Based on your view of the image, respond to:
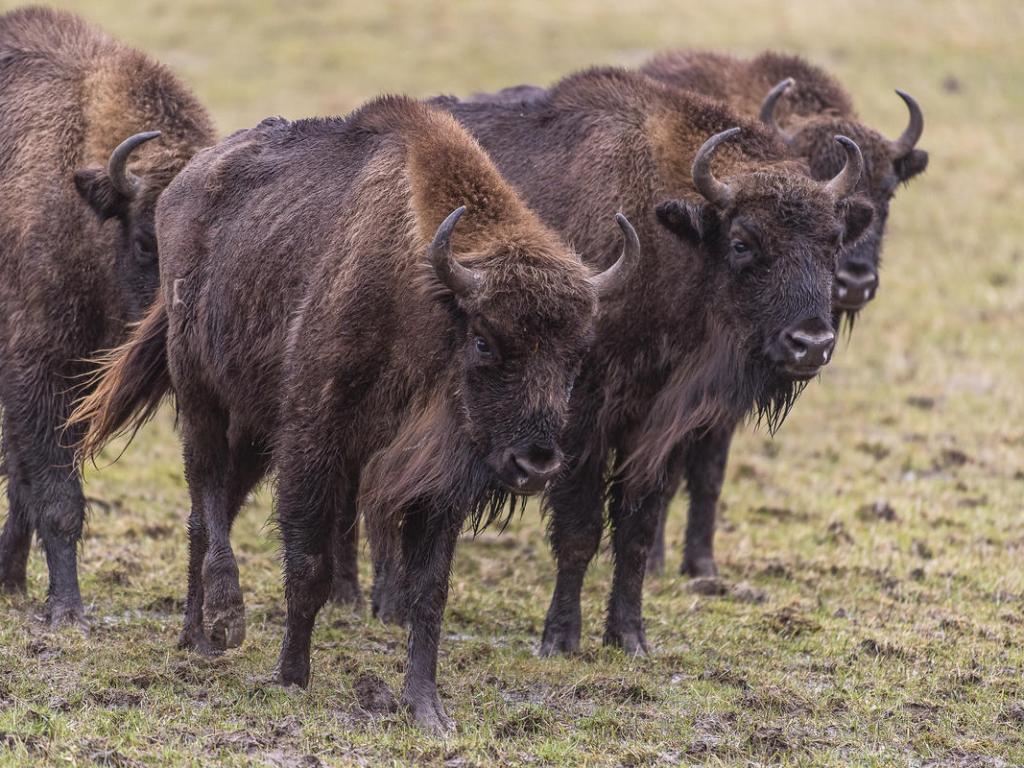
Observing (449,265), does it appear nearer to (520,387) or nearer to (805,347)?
(520,387)

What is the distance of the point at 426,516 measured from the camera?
20.7 ft

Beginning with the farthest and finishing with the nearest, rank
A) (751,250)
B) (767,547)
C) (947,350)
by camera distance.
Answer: (947,350) < (767,547) < (751,250)

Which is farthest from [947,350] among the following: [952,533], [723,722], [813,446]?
[723,722]

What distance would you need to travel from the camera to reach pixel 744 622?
8.28 meters

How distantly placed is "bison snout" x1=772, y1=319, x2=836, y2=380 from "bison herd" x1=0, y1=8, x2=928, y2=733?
0.02m

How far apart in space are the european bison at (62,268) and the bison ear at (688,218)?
104 inches

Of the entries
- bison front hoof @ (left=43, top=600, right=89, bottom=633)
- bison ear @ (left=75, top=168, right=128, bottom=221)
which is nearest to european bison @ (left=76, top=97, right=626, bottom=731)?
bison ear @ (left=75, top=168, right=128, bottom=221)

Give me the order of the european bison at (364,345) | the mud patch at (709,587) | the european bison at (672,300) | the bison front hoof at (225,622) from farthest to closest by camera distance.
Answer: the mud patch at (709,587) < the european bison at (672,300) < the bison front hoof at (225,622) < the european bison at (364,345)

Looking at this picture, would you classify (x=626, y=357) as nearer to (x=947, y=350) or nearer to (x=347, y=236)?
(x=347, y=236)

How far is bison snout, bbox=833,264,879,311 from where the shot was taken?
31.1 feet

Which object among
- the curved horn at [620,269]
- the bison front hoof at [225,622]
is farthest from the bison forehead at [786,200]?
the bison front hoof at [225,622]

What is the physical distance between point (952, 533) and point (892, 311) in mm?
6878

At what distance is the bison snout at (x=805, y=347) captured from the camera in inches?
284

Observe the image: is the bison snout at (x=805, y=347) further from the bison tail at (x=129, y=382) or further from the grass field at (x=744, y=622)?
the bison tail at (x=129, y=382)
